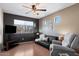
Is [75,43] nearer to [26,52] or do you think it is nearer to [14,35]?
[26,52]

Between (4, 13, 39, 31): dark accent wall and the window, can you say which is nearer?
(4, 13, 39, 31): dark accent wall

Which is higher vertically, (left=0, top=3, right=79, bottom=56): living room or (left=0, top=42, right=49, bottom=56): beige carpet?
(left=0, top=3, right=79, bottom=56): living room

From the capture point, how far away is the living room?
280 centimetres

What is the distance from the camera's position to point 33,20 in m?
4.39

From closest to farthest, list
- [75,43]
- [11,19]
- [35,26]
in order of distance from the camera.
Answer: [75,43], [11,19], [35,26]

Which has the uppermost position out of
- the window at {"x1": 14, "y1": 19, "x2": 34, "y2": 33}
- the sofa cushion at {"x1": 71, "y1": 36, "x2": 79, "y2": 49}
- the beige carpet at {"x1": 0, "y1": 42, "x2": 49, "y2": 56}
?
the window at {"x1": 14, "y1": 19, "x2": 34, "y2": 33}

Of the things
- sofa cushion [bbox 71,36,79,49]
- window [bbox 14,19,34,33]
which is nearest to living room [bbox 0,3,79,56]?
window [bbox 14,19,34,33]

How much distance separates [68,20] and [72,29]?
0.44 meters

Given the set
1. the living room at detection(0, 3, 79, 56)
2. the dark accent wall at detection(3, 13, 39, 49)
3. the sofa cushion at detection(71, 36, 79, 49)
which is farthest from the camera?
the dark accent wall at detection(3, 13, 39, 49)

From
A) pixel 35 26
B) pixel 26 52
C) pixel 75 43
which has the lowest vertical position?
pixel 26 52

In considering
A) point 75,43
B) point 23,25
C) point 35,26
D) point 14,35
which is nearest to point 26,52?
point 75,43

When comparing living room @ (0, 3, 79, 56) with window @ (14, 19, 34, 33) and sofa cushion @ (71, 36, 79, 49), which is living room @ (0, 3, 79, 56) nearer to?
window @ (14, 19, 34, 33)

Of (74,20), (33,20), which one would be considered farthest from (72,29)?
(33,20)

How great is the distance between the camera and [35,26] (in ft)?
15.0
